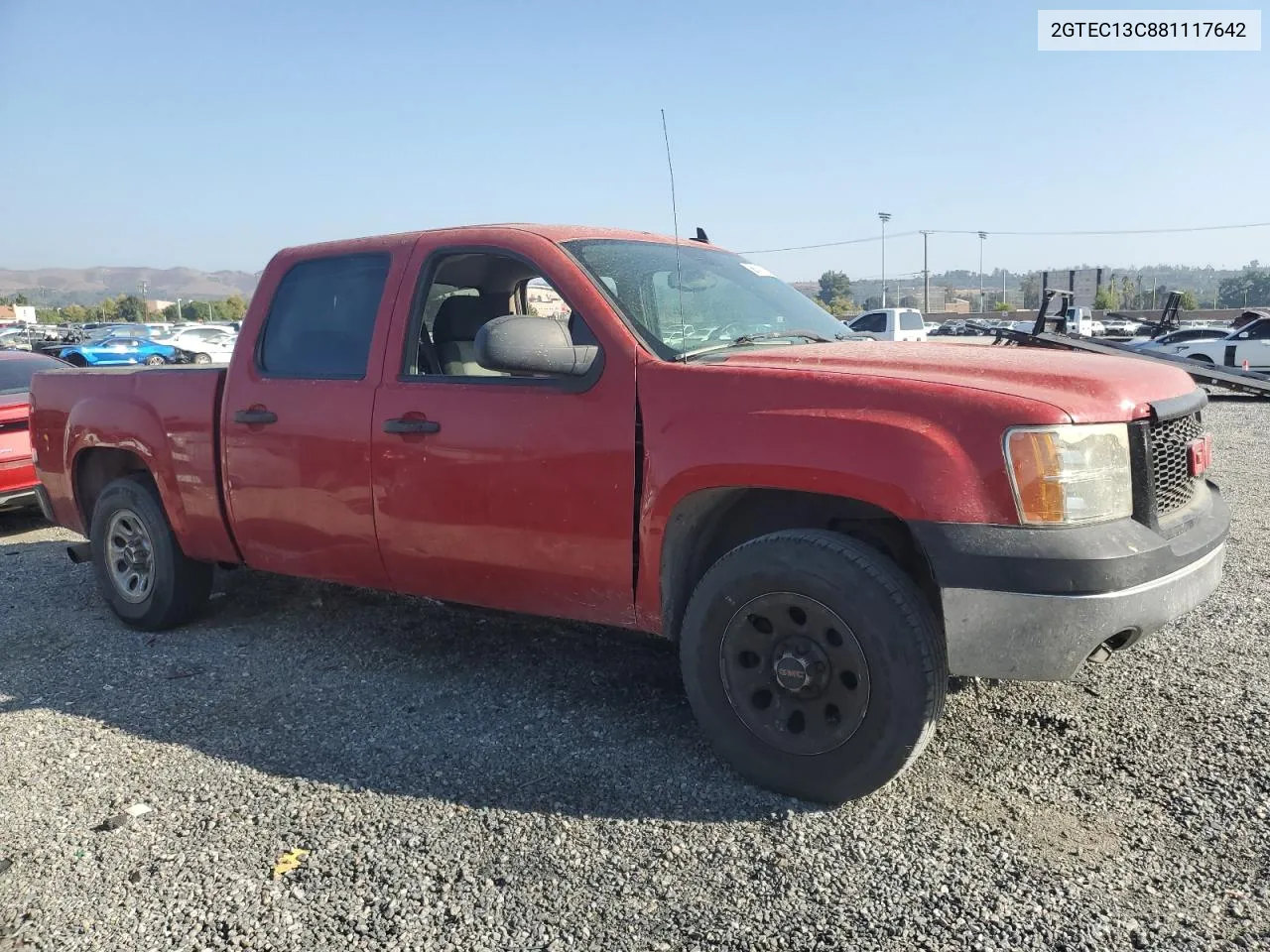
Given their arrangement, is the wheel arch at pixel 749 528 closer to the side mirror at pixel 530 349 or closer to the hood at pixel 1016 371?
the hood at pixel 1016 371

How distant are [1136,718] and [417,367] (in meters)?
3.10

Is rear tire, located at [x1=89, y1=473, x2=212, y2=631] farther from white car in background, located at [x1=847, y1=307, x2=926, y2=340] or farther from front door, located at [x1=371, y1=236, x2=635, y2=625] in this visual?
white car in background, located at [x1=847, y1=307, x2=926, y2=340]

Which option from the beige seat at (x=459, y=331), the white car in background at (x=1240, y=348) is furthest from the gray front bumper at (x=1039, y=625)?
the white car in background at (x=1240, y=348)

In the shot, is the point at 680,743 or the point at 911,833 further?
the point at 680,743

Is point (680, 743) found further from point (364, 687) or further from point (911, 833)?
point (364, 687)

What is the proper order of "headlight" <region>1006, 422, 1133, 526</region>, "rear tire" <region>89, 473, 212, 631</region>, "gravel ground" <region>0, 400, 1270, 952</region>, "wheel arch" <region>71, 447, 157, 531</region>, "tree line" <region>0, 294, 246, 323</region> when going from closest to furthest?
"gravel ground" <region>0, 400, 1270, 952</region>
"headlight" <region>1006, 422, 1133, 526</region>
"rear tire" <region>89, 473, 212, 631</region>
"wheel arch" <region>71, 447, 157, 531</region>
"tree line" <region>0, 294, 246, 323</region>

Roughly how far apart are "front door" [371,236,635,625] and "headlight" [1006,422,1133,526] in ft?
4.08

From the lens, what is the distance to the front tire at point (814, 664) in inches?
114

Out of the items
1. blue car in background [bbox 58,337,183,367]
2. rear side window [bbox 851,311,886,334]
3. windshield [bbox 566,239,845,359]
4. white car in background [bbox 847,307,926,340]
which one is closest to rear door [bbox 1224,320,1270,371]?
white car in background [bbox 847,307,926,340]

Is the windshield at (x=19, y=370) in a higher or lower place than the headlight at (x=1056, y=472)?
higher

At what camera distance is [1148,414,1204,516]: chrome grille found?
3.02 metres

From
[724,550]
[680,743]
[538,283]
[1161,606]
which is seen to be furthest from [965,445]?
[538,283]

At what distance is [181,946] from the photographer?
2.52m

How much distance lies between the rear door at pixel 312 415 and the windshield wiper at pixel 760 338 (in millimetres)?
1392
